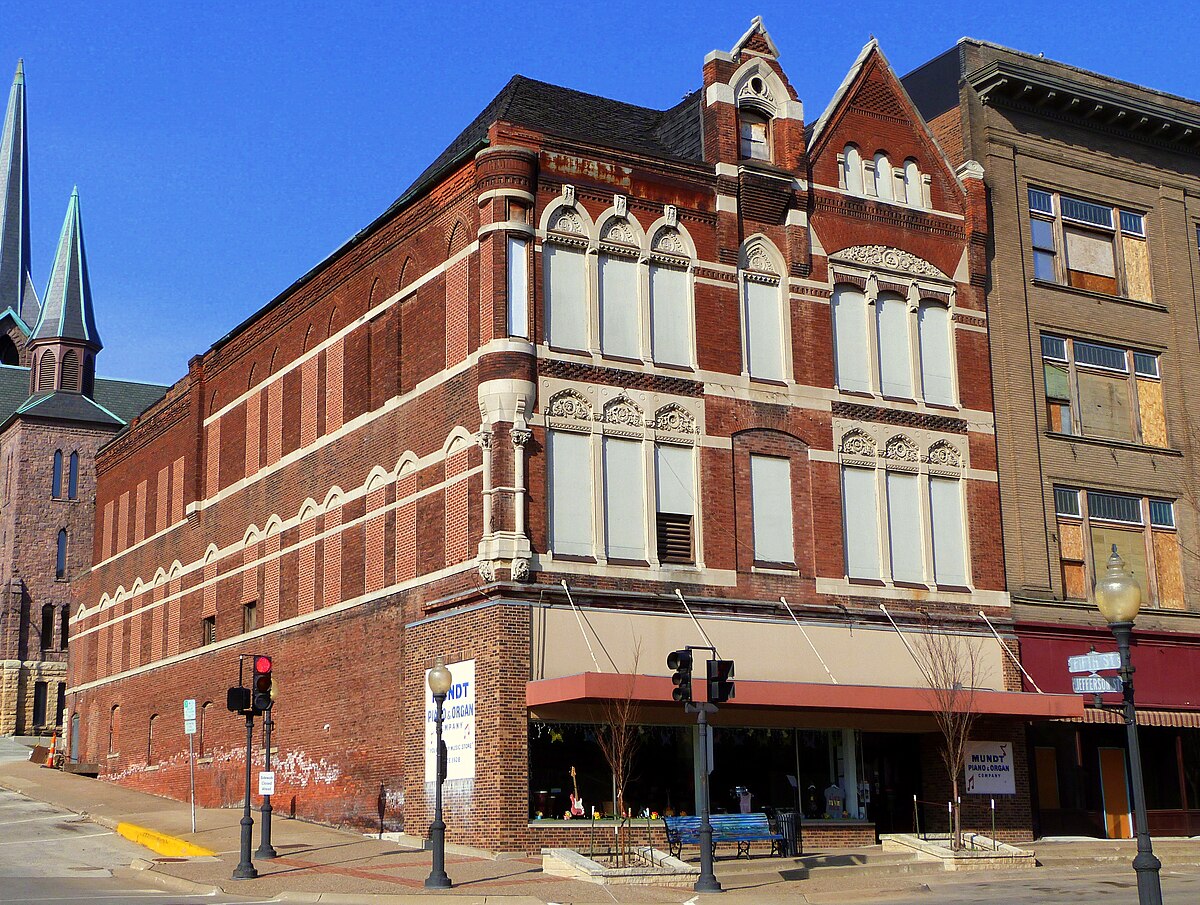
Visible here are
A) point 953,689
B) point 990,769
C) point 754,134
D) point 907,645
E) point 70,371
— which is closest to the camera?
point 953,689

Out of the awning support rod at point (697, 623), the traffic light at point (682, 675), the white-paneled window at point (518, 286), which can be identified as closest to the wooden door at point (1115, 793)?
the awning support rod at point (697, 623)

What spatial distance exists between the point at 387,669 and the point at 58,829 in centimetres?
843

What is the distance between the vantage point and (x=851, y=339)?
3425 centimetres

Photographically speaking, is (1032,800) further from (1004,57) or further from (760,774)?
(1004,57)

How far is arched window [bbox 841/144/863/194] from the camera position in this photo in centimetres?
3509

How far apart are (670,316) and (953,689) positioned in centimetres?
960

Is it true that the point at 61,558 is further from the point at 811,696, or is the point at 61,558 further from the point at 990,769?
the point at 811,696

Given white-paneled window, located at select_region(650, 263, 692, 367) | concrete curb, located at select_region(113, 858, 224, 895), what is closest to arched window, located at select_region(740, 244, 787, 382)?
white-paneled window, located at select_region(650, 263, 692, 367)

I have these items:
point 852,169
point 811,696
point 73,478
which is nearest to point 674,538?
point 811,696

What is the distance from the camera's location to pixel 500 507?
94.5ft

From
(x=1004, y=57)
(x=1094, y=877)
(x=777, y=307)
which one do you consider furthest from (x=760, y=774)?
(x=1004, y=57)

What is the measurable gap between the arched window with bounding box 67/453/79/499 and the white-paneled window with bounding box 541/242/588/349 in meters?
61.6

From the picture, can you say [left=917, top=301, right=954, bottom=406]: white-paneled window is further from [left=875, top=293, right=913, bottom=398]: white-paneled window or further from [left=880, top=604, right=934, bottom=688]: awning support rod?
[left=880, top=604, right=934, bottom=688]: awning support rod

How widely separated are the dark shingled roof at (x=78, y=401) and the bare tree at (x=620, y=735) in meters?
57.1
